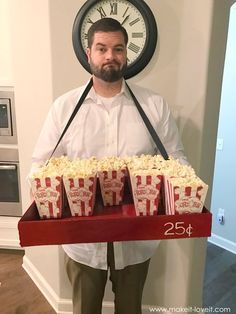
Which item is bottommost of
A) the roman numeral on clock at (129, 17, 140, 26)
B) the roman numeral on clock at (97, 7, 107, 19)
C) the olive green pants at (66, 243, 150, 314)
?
the olive green pants at (66, 243, 150, 314)

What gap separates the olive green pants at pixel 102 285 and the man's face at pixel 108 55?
72 centimetres

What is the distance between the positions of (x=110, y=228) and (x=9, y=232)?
1747mm

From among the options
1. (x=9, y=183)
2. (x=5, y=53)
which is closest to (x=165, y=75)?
(x=5, y=53)

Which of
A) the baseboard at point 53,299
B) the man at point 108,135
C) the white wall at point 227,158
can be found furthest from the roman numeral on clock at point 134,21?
the baseboard at point 53,299

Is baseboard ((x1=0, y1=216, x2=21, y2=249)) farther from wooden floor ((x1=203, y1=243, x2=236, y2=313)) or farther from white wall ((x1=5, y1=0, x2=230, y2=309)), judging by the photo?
wooden floor ((x1=203, y1=243, x2=236, y2=313))

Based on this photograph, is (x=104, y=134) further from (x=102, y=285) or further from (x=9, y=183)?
(x=9, y=183)

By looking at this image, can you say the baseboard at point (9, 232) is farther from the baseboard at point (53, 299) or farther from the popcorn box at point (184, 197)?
the popcorn box at point (184, 197)

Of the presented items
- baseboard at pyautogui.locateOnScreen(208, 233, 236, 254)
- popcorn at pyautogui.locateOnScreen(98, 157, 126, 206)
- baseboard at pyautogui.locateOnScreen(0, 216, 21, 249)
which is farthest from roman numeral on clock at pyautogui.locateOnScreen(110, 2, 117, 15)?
baseboard at pyautogui.locateOnScreen(208, 233, 236, 254)

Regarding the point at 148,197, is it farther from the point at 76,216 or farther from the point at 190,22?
the point at 190,22

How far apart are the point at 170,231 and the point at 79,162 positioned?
348mm

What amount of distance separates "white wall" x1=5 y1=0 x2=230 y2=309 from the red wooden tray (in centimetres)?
64

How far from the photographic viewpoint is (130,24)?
144 centimetres

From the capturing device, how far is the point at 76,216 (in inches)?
37.1

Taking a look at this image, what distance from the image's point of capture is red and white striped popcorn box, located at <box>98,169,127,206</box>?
972 mm
